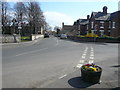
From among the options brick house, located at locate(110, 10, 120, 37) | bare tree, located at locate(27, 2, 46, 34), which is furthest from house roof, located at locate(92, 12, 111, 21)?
bare tree, located at locate(27, 2, 46, 34)

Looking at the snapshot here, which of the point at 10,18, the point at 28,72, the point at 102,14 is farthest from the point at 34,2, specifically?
the point at 28,72

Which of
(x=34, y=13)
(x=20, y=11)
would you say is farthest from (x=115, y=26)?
(x=20, y=11)

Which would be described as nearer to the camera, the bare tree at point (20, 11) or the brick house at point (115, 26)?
the brick house at point (115, 26)

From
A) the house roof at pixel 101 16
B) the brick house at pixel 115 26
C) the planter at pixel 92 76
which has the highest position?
the house roof at pixel 101 16

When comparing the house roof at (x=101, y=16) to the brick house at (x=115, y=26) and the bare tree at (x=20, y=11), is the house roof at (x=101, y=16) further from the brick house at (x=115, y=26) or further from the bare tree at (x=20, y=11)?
the bare tree at (x=20, y=11)

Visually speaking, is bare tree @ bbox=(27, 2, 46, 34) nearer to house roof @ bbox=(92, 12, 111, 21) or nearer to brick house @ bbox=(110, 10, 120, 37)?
house roof @ bbox=(92, 12, 111, 21)

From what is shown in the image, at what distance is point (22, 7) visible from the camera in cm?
5219

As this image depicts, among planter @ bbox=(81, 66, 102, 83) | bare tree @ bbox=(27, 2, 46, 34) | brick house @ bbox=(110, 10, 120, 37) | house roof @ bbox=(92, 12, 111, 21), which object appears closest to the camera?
planter @ bbox=(81, 66, 102, 83)

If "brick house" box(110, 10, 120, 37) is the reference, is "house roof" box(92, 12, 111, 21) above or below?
above

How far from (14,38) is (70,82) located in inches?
899

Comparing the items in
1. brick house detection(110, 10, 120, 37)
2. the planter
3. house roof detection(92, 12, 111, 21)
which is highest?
house roof detection(92, 12, 111, 21)

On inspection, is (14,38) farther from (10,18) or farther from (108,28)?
(108,28)

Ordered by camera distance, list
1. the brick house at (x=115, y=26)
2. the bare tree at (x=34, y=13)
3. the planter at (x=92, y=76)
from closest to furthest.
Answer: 1. the planter at (x=92, y=76)
2. the brick house at (x=115, y=26)
3. the bare tree at (x=34, y=13)

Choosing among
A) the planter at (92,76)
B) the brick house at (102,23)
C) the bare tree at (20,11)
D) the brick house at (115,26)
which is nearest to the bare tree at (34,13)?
the bare tree at (20,11)
